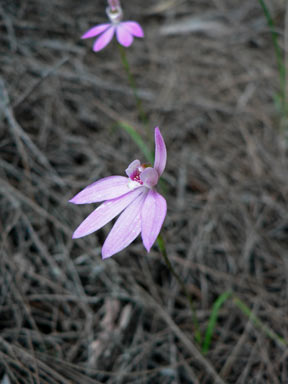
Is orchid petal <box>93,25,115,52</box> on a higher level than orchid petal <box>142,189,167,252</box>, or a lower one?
higher

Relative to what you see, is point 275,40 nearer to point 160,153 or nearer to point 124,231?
point 160,153

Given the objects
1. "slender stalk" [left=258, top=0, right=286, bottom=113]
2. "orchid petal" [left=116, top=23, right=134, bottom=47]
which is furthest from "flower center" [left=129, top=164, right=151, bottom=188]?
"slender stalk" [left=258, top=0, right=286, bottom=113]

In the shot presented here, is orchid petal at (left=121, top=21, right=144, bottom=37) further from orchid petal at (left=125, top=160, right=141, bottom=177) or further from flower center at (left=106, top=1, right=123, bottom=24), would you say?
orchid petal at (left=125, top=160, right=141, bottom=177)

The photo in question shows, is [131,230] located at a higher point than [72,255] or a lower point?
higher

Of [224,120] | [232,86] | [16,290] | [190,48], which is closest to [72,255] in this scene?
[16,290]

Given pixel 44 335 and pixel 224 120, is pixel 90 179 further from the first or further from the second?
pixel 224 120

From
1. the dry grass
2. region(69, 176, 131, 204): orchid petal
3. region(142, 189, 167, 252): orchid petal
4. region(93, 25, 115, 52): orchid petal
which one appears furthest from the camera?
region(93, 25, 115, 52): orchid petal

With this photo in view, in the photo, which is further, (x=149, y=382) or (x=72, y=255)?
(x=72, y=255)
